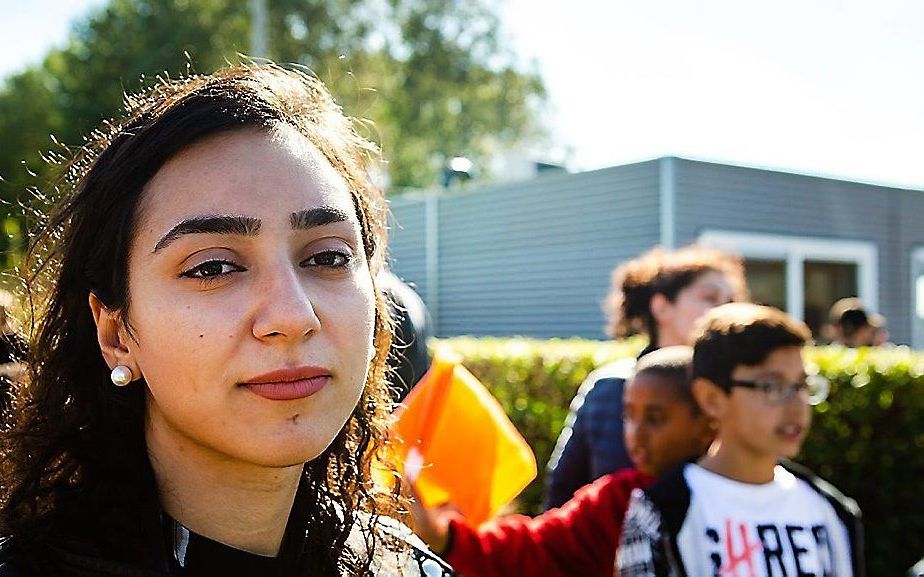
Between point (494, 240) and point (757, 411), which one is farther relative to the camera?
point (494, 240)

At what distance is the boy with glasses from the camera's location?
8.74ft

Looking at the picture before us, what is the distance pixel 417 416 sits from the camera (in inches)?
111

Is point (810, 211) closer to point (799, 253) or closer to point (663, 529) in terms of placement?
point (799, 253)

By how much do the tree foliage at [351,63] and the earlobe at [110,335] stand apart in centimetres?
2799

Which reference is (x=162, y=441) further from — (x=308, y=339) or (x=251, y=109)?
(x=251, y=109)

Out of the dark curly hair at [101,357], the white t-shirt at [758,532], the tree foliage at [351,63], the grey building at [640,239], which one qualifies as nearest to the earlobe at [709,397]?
the white t-shirt at [758,532]

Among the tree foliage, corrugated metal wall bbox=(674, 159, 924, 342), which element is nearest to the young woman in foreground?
corrugated metal wall bbox=(674, 159, 924, 342)

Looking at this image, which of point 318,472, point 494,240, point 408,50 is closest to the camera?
point 318,472

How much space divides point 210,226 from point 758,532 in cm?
201

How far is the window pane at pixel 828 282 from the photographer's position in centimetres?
1677

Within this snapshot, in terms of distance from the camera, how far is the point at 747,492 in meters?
2.79

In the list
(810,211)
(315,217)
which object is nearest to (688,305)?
(315,217)

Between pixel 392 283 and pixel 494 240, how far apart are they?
13.5 m

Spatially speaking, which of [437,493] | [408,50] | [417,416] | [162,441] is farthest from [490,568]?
[408,50]
